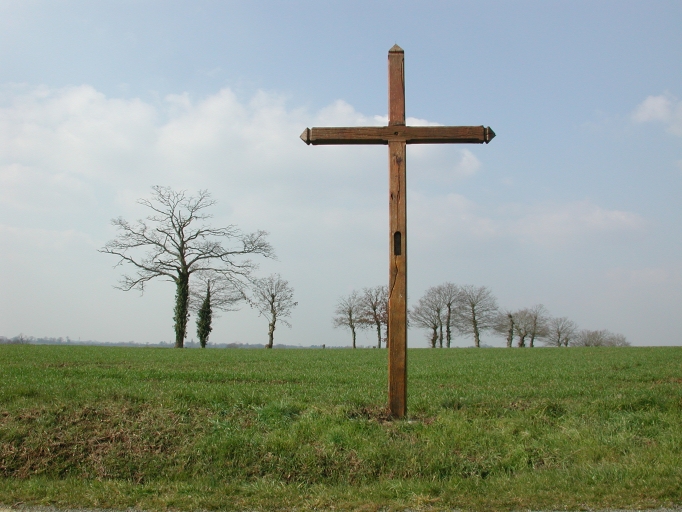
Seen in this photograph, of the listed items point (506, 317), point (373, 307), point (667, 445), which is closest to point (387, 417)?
point (667, 445)

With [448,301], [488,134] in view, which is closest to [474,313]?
[448,301]

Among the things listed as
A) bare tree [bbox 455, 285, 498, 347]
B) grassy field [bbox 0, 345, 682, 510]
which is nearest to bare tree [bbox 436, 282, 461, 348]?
bare tree [bbox 455, 285, 498, 347]

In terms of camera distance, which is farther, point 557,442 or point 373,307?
point 373,307

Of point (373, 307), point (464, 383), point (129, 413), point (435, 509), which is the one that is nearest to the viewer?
point (435, 509)

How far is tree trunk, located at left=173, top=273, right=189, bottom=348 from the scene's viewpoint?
1939 inches

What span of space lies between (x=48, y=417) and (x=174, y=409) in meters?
1.77

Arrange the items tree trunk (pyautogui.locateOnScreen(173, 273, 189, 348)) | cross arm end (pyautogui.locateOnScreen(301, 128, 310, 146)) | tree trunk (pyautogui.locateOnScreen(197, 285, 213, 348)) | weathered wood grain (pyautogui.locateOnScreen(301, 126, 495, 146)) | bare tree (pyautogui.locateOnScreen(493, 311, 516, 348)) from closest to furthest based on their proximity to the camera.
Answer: weathered wood grain (pyautogui.locateOnScreen(301, 126, 495, 146)), cross arm end (pyautogui.locateOnScreen(301, 128, 310, 146)), tree trunk (pyautogui.locateOnScreen(173, 273, 189, 348)), tree trunk (pyautogui.locateOnScreen(197, 285, 213, 348)), bare tree (pyautogui.locateOnScreen(493, 311, 516, 348))

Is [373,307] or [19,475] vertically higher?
[373,307]

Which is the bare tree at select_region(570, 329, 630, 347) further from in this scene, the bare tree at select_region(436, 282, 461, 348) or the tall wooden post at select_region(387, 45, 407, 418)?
the tall wooden post at select_region(387, 45, 407, 418)

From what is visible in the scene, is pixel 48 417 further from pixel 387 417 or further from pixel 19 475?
pixel 387 417

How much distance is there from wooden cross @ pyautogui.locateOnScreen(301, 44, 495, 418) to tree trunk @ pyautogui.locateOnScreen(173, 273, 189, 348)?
4337cm

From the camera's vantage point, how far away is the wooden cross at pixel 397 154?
8.40 metres

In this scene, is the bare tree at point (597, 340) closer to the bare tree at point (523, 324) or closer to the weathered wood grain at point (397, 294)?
the bare tree at point (523, 324)

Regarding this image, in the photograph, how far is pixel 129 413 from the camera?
8.09 metres
